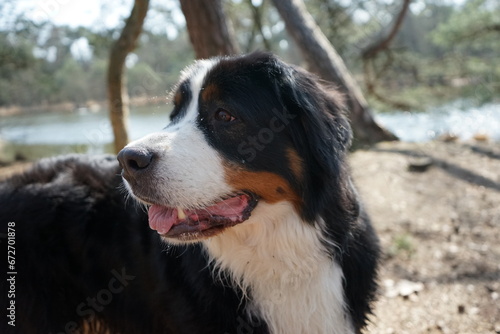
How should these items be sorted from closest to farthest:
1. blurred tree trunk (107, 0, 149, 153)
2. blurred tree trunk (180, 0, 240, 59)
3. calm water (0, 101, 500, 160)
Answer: blurred tree trunk (180, 0, 240, 59) → blurred tree trunk (107, 0, 149, 153) → calm water (0, 101, 500, 160)

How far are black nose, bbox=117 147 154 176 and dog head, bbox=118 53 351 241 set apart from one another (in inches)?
2.4

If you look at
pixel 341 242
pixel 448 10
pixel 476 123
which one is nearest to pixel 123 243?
pixel 341 242

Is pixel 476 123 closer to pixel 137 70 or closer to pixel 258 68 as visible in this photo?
pixel 137 70

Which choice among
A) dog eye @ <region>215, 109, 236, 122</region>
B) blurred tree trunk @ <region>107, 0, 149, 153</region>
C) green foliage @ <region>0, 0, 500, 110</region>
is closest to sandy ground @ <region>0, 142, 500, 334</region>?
dog eye @ <region>215, 109, 236, 122</region>

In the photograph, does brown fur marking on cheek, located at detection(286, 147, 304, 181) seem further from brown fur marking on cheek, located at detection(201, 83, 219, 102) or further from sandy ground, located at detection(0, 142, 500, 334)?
sandy ground, located at detection(0, 142, 500, 334)

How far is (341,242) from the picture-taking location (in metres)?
2.33

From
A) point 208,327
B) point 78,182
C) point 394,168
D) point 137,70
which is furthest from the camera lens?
point 137,70

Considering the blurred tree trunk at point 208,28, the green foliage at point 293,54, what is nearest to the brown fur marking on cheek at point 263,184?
the blurred tree trunk at point 208,28

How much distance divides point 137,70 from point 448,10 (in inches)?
674

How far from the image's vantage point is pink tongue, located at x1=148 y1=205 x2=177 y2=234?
7.36ft

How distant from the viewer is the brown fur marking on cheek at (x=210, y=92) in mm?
2318

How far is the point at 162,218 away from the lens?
225 centimetres

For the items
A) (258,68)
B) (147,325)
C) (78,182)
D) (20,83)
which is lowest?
(147,325)

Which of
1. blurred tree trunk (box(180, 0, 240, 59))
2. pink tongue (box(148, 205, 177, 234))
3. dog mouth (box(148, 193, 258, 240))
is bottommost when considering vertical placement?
dog mouth (box(148, 193, 258, 240))
